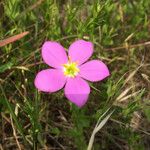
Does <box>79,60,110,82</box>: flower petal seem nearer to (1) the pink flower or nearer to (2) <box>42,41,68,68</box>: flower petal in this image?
(1) the pink flower

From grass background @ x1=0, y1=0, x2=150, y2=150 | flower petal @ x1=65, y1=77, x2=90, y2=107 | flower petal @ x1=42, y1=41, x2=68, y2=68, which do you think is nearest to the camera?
flower petal @ x1=65, y1=77, x2=90, y2=107

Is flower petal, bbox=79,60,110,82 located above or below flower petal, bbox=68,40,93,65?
below

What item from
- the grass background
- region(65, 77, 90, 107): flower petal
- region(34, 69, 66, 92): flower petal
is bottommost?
the grass background

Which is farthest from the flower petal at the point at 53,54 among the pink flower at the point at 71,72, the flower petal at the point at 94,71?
the flower petal at the point at 94,71

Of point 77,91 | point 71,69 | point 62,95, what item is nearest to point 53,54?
point 71,69

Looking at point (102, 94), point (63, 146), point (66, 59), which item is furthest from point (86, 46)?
point (63, 146)

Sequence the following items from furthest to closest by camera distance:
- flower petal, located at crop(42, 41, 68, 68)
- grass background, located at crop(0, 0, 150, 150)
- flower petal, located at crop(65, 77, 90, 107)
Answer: grass background, located at crop(0, 0, 150, 150) < flower petal, located at crop(42, 41, 68, 68) < flower petal, located at crop(65, 77, 90, 107)

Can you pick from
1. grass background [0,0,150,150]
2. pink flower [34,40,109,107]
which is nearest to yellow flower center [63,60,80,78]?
pink flower [34,40,109,107]
